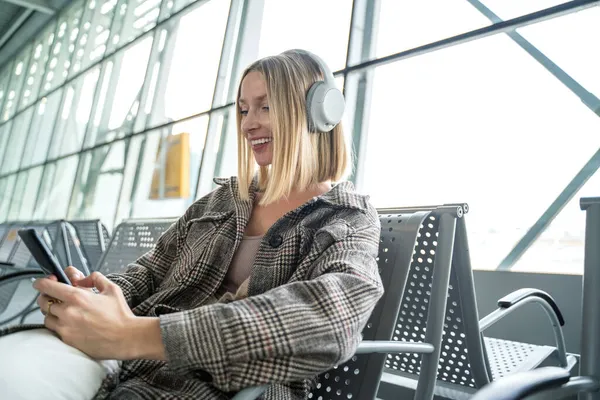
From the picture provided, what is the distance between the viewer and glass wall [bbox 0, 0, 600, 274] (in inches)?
89.2

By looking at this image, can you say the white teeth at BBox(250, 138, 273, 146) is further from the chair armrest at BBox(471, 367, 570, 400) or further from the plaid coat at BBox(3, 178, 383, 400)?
the chair armrest at BBox(471, 367, 570, 400)

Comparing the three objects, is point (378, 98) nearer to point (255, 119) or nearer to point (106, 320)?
point (255, 119)

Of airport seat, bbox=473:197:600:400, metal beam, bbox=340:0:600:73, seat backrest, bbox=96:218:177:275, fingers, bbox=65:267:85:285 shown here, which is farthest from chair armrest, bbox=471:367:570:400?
seat backrest, bbox=96:218:177:275

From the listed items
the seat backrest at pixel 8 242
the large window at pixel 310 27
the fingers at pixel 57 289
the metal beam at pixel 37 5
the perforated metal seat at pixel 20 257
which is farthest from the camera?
the metal beam at pixel 37 5

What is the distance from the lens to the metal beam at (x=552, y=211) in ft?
7.00

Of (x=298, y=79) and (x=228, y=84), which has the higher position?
(x=228, y=84)

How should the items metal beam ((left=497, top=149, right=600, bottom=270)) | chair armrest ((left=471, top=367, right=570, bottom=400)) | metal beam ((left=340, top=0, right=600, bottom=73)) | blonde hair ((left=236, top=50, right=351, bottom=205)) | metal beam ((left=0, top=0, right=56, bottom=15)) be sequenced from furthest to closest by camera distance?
metal beam ((left=0, top=0, right=56, bottom=15)), metal beam ((left=340, top=0, right=600, bottom=73)), metal beam ((left=497, top=149, right=600, bottom=270)), blonde hair ((left=236, top=50, right=351, bottom=205)), chair armrest ((left=471, top=367, right=570, bottom=400))

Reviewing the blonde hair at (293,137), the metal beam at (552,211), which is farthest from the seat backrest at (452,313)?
the metal beam at (552,211)

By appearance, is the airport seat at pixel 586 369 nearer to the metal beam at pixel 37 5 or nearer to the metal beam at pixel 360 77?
the metal beam at pixel 360 77

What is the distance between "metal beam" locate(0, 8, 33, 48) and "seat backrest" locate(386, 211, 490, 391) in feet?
42.5

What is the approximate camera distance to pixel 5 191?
1210cm

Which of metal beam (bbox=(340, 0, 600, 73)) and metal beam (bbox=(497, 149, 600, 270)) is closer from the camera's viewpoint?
metal beam (bbox=(497, 149, 600, 270))

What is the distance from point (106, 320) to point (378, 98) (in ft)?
8.50

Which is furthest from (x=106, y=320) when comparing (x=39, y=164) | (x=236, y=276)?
(x=39, y=164)
